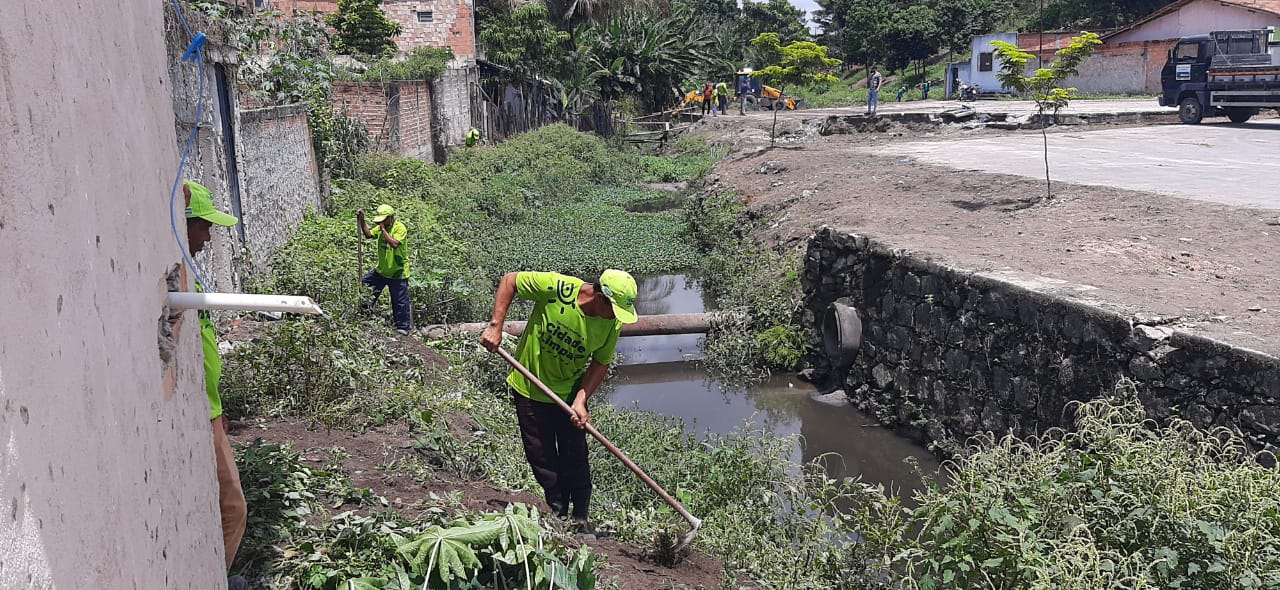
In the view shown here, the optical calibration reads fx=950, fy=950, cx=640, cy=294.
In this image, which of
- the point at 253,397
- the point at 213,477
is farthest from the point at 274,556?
the point at 253,397

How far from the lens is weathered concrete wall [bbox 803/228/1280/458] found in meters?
5.59

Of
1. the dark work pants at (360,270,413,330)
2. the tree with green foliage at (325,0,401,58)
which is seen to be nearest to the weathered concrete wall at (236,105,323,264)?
the dark work pants at (360,270,413,330)

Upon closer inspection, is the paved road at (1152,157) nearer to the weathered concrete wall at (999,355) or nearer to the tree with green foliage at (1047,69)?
the tree with green foliage at (1047,69)

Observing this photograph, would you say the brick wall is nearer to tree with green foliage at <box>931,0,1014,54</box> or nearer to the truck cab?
tree with green foliage at <box>931,0,1014,54</box>

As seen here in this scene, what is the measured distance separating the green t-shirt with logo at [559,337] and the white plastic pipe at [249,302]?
2582 millimetres

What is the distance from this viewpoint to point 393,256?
26.5 feet

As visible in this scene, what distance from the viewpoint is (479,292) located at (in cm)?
977

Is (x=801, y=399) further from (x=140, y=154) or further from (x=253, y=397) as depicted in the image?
(x=140, y=154)

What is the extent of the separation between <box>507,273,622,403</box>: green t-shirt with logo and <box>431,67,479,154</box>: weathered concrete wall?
1441 centimetres

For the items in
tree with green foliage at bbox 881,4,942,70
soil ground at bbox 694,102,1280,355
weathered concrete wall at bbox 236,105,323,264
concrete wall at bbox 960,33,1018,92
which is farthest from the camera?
tree with green foliage at bbox 881,4,942,70

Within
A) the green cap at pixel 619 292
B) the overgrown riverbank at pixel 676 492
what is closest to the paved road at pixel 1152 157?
the overgrown riverbank at pixel 676 492

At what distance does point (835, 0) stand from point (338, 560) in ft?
186

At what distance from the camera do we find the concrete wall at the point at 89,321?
55.7 inches

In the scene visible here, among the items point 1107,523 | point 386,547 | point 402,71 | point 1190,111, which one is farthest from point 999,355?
point 1190,111
